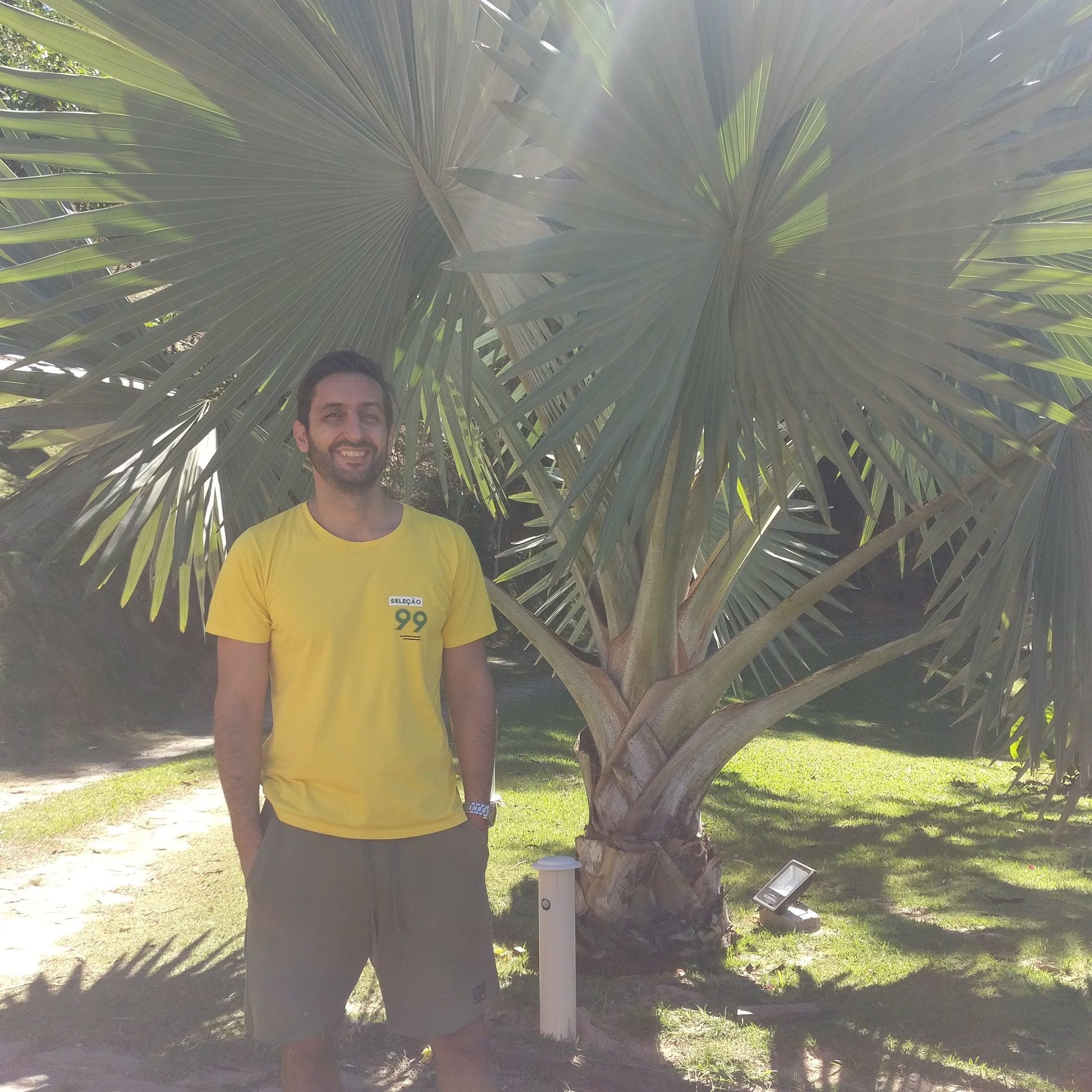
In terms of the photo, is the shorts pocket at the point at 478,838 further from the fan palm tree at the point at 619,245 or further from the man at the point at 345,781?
the fan palm tree at the point at 619,245

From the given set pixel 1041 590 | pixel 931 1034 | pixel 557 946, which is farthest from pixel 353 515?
pixel 931 1034

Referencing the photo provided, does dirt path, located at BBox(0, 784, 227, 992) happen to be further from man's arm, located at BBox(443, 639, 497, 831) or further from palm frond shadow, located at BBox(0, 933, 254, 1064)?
man's arm, located at BBox(443, 639, 497, 831)

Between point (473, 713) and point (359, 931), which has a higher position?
point (473, 713)

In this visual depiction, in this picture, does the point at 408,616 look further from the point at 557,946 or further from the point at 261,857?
the point at 557,946

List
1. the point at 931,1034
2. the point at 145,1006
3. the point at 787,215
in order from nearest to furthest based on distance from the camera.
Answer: the point at 787,215
the point at 931,1034
the point at 145,1006

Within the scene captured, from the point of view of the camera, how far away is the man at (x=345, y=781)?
2275 millimetres

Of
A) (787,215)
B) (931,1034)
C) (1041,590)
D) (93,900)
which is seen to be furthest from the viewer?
(93,900)

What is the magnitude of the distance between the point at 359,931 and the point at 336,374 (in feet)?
3.89

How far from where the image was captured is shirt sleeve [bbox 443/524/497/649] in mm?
2453

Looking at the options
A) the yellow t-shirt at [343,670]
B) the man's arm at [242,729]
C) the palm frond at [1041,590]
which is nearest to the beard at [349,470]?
the yellow t-shirt at [343,670]

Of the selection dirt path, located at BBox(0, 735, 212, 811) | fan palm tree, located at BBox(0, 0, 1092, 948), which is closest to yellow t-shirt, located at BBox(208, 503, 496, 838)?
fan palm tree, located at BBox(0, 0, 1092, 948)

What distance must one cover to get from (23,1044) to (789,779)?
6058 millimetres

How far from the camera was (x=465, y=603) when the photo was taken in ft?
8.08

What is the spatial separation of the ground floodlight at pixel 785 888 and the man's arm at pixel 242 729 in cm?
277
